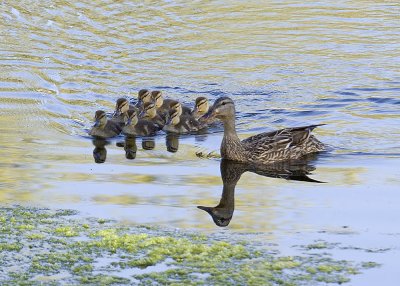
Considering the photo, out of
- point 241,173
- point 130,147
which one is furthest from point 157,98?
point 241,173

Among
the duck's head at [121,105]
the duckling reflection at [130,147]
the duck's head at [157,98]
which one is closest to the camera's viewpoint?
the duckling reflection at [130,147]

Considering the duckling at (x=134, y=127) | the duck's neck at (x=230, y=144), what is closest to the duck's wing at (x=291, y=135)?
the duck's neck at (x=230, y=144)

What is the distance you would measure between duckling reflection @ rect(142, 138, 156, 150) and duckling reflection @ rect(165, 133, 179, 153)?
16 centimetres

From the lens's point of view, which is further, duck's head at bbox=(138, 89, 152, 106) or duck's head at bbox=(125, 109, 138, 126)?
duck's head at bbox=(138, 89, 152, 106)

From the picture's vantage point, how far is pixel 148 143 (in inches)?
466

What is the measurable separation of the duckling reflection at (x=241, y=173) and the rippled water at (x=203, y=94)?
0.08 meters

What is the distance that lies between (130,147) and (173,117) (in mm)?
1052

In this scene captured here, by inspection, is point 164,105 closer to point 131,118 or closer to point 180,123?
point 180,123

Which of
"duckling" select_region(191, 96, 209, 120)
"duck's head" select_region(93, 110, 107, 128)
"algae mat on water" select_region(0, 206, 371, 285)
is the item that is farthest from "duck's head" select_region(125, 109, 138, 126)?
"algae mat on water" select_region(0, 206, 371, 285)

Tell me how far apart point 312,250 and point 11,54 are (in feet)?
28.9

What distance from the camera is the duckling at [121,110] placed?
1238cm

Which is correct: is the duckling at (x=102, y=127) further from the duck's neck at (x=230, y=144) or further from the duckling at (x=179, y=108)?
the duck's neck at (x=230, y=144)

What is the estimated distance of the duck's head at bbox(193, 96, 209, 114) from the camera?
41.6ft

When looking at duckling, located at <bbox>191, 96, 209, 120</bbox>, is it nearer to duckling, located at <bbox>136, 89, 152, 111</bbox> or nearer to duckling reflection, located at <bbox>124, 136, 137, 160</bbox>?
duckling, located at <bbox>136, 89, 152, 111</bbox>
